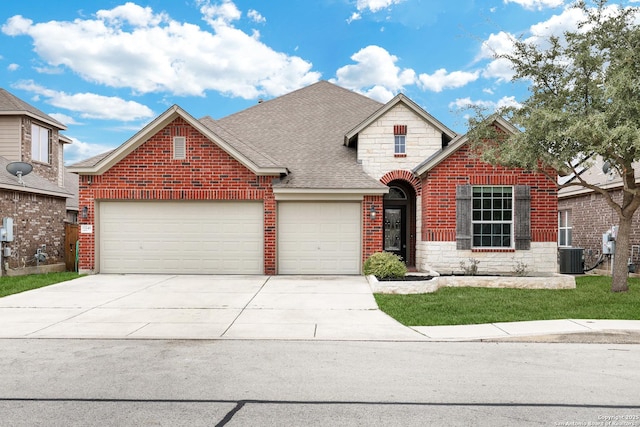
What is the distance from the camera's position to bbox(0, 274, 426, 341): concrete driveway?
8.96 m

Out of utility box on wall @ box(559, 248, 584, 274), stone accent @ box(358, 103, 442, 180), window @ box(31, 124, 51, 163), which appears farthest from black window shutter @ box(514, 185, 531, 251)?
window @ box(31, 124, 51, 163)

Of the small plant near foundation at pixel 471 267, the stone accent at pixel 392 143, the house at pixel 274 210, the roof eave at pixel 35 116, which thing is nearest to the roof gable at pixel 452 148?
the house at pixel 274 210

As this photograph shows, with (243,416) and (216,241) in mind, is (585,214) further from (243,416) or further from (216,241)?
(243,416)

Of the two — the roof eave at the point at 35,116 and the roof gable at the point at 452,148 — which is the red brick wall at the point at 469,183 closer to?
the roof gable at the point at 452,148

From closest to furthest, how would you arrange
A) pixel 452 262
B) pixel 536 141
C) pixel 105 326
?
pixel 105 326, pixel 536 141, pixel 452 262

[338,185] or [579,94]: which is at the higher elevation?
[579,94]

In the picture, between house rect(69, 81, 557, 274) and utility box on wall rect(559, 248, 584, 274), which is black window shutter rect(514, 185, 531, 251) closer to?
house rect(69, 81, 557, 274)

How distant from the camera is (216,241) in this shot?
17.3 metres

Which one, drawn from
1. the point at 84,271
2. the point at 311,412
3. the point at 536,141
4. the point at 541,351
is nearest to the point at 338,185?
the point at 536,141

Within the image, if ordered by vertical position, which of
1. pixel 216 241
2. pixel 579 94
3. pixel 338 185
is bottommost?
pixel 216 241

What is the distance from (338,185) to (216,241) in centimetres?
441

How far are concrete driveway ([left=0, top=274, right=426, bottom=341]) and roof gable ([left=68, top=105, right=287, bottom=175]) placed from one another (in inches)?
141

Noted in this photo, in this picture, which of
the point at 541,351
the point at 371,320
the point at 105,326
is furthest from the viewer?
the point at 371,320

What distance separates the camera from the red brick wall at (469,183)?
16625 mm
